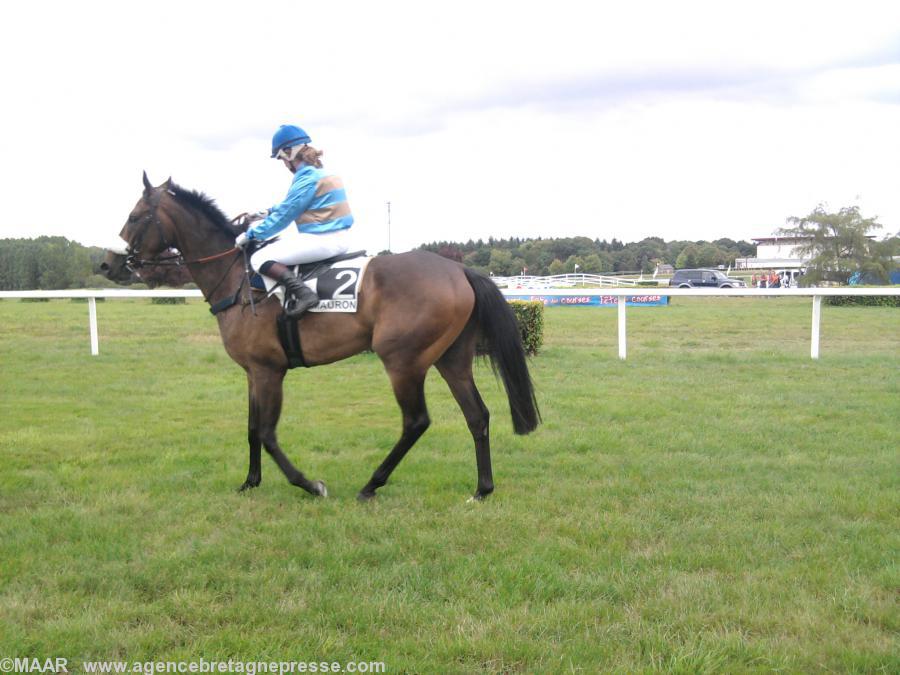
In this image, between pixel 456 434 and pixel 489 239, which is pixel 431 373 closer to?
pixel 456 434

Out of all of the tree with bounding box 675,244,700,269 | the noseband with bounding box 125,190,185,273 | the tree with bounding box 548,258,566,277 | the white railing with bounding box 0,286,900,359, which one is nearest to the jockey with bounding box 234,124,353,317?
the noseband with bounding box 125,190,185,273

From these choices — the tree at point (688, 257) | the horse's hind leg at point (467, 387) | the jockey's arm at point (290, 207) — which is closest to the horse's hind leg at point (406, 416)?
the horse's hind leg at point (467, 387)

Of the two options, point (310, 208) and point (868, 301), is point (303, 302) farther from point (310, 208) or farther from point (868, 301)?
point (868, 301)

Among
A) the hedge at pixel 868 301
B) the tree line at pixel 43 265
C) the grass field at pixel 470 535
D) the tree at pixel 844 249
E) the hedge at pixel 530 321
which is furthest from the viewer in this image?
the tree line at pixel 43 265

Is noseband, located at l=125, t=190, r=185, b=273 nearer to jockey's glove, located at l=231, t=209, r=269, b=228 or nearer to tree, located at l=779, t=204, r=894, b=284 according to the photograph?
jockey's glove, located at l=231, t=209, r=269, b=228

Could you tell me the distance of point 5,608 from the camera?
322 cm

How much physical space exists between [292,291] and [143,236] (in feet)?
4.29

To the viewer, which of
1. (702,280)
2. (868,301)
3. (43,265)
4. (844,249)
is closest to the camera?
(868,301)

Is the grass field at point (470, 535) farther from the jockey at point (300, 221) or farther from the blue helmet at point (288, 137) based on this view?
the blue helmet at point (288, 137)

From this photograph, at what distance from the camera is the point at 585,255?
5184cm

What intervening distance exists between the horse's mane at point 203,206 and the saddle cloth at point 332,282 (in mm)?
639

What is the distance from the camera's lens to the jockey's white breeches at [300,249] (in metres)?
4.86

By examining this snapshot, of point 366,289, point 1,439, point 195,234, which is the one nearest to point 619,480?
point 366,289

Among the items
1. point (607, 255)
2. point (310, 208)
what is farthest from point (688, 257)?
point (310, 208)
